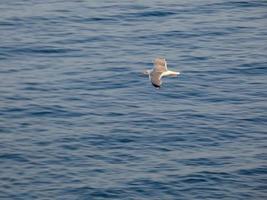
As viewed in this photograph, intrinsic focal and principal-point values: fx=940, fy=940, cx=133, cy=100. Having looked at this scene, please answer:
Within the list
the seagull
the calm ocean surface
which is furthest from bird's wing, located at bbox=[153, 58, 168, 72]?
the calm ocean surface

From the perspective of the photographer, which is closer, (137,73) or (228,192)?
(228,192)

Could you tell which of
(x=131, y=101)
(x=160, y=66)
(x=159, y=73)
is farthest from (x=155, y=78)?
(x=131, y=101)

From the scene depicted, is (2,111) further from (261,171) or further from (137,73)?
(261,171)

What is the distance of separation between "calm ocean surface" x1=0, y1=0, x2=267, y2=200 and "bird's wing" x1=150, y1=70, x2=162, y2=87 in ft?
12.0

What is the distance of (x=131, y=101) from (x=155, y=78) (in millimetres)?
6595

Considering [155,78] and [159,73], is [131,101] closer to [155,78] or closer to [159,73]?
[159,73]

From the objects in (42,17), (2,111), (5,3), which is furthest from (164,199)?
(5,3)

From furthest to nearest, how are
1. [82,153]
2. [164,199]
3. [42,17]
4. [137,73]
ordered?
[42,17], [137,73], [82,153], [164,199]

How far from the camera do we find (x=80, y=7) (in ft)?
176

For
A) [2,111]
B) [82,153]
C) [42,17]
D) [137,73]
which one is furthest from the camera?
[42,17]

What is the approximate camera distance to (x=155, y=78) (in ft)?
118

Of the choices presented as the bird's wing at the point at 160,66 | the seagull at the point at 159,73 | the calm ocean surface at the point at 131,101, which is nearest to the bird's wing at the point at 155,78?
the seagull at the point at 159,73

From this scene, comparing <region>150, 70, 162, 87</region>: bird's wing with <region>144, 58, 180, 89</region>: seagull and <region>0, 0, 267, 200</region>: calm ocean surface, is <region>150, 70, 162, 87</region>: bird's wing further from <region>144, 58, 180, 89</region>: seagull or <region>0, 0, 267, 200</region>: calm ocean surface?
<region>0, 0, 267, 200</region>: calm ocean surface

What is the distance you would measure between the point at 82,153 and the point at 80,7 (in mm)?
16977
